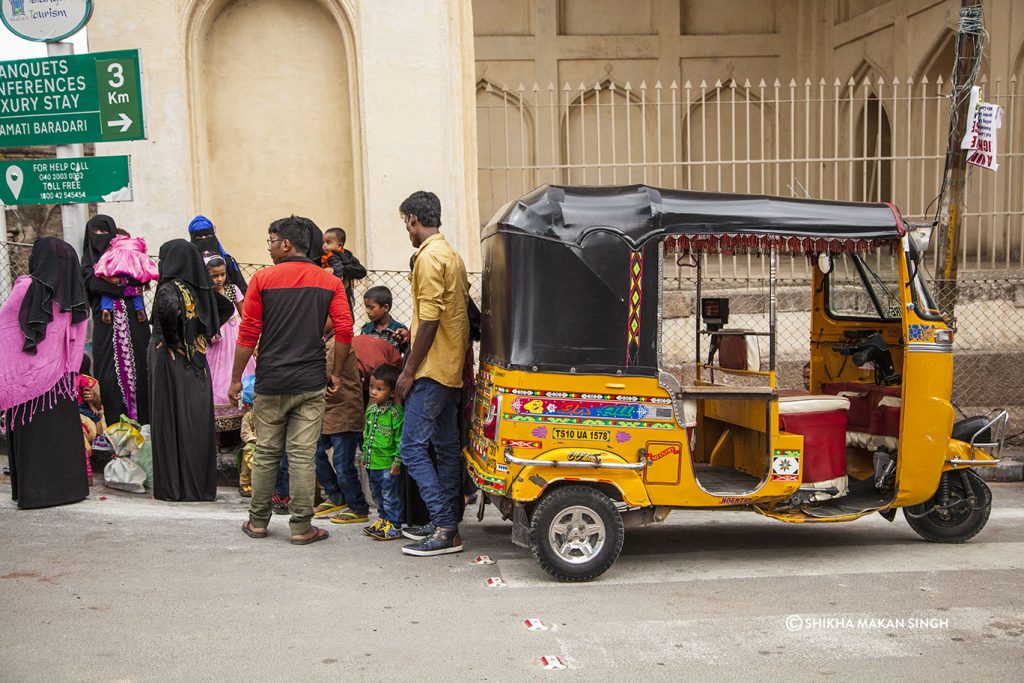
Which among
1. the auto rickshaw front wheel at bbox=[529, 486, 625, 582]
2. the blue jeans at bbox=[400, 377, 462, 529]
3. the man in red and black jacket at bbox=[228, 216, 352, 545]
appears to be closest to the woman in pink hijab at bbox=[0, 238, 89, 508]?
the man in red and black jacket at bbox=[228, 216, 352, 545]

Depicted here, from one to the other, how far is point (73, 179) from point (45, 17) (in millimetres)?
1149

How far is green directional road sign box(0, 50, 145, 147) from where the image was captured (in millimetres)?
7086

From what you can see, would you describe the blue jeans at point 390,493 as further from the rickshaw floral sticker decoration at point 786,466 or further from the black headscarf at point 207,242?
the black headscarf at point 207,242

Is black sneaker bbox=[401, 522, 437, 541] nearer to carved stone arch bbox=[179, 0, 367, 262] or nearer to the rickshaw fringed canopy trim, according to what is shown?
the rickshaw fringed canopy trim

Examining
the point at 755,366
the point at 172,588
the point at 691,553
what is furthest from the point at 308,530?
the point at 755,366

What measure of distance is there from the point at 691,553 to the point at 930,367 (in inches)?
70.6

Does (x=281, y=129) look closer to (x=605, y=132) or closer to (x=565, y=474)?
(x=605, y=132)

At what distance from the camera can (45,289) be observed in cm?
670

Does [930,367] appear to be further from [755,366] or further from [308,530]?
[308,530]

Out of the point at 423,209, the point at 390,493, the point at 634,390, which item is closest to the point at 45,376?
the point at 390,493

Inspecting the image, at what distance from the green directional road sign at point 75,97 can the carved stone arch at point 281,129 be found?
3.10 meters

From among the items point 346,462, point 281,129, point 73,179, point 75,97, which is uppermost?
point 281,129

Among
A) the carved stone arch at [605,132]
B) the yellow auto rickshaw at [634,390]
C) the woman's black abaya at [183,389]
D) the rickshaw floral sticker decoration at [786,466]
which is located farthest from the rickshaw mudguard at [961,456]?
the carved stone arch at [605,132]

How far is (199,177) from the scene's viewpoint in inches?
404
